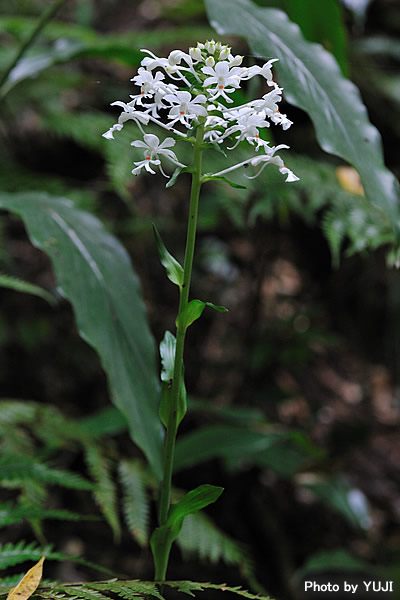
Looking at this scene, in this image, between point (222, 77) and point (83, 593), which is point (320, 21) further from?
point (83, 593)

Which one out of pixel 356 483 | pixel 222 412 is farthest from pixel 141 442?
pixel 356 483

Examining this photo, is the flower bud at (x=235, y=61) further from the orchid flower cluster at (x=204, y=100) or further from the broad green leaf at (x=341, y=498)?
the broad green leaf at (x=341, y=498)

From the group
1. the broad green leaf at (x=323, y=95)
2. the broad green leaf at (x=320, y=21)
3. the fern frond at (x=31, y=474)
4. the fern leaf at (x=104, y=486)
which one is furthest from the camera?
the broad green leaf at (x=320, y=21)

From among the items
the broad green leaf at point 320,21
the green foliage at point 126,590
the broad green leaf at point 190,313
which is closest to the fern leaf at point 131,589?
the green foliage at point 126,590

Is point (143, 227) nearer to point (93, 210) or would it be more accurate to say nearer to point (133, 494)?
point (93, 210)

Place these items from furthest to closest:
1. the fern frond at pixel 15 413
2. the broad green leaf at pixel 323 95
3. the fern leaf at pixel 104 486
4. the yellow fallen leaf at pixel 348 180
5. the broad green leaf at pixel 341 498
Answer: the yellow fallen leaf at pixel 348 180
the broad green leaf at pixel 341 498
the fern frond at pixel 15 413
the fern leaf at pixel 104 486
the broad green leaf at pixel 323 95

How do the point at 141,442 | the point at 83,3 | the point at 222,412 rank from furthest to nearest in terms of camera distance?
the point at 83,3
the point at 222,412
the point at 141,442

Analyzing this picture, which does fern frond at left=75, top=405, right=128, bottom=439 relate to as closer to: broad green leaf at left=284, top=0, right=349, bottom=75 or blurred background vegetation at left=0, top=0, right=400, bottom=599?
blurred background vegetation at left=0, top=0, right=400, bottom=599
